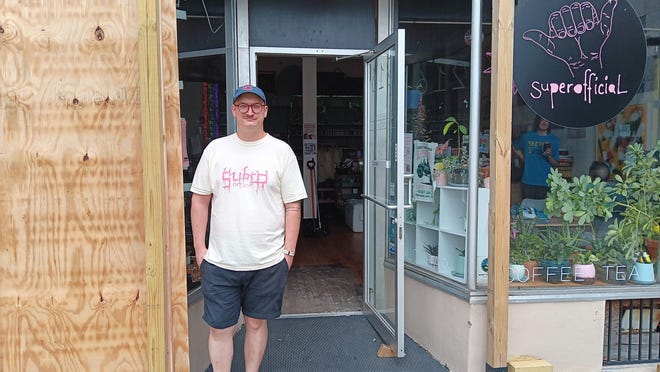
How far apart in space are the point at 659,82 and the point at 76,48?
125 inches

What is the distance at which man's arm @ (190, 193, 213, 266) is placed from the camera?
2354 mm

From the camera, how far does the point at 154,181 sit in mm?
1695

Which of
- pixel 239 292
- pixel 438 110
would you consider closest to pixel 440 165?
pixel 438 110

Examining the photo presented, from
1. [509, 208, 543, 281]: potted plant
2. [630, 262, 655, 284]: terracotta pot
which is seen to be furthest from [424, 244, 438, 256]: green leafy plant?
[630, 262, 655, 284]: terracotta pot

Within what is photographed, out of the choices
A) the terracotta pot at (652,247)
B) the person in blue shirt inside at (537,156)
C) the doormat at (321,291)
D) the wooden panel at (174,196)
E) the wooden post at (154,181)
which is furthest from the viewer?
the doormat at (321,291)

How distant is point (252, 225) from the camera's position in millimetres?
2242

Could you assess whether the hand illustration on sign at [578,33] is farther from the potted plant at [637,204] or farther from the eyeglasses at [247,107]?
the eyeglasses at [247,107]

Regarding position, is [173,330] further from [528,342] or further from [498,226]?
[528,342]

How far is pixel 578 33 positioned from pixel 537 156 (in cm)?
73

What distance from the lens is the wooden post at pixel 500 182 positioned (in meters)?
2.51

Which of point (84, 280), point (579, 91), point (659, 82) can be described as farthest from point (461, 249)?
point (84, 280)

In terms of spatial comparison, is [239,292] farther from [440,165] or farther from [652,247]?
[652,247]

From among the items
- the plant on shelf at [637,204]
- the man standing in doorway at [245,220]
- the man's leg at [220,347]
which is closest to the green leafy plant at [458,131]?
the plant on shelf at [637,204]

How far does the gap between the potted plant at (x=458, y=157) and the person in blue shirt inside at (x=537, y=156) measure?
302 mm
